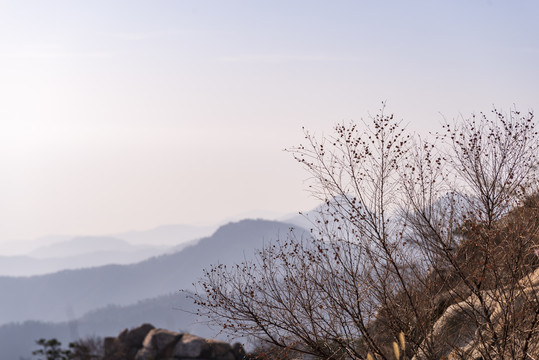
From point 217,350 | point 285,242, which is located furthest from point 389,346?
point 217,350

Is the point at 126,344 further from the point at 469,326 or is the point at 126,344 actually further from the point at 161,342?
the point at 469,326

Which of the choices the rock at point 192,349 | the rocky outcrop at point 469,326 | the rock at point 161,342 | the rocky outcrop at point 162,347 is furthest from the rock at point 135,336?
the rocky outcrop at point 469,326

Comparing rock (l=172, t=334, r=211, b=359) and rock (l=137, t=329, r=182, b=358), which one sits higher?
rock (l=137, t=329, r=182, b=358)

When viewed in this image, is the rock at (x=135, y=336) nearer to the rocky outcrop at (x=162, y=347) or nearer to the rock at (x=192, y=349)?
the rocky outcrop at (x=162, y=347)

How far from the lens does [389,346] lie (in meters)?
12.0

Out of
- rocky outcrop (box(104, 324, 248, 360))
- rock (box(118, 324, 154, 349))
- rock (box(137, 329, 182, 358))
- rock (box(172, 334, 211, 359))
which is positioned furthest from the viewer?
rock (box(118, 324, 154, 349))

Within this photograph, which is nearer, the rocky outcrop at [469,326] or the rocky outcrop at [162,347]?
the rocky outcrop at [469,326]

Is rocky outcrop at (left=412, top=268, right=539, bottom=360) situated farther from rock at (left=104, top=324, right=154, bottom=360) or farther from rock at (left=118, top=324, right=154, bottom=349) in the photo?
rock at (left=118, top=324, right=154, bottom=349)

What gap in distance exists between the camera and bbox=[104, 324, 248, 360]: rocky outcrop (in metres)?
33.5

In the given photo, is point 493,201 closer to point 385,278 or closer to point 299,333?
point 385,278

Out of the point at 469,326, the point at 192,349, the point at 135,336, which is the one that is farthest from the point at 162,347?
the point at 469,326

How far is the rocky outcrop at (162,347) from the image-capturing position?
33.5 meters

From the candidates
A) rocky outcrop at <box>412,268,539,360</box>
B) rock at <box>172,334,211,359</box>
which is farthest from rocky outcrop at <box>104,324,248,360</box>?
rocky outcrop at <box>412,268,539,360</box>

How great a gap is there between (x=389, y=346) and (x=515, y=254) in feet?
14.3
